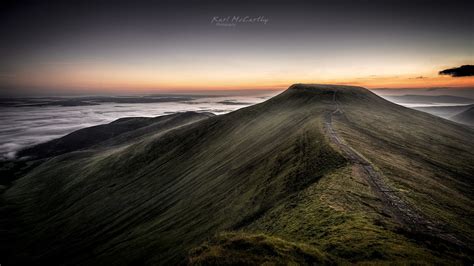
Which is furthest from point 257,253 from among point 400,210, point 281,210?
point 400,210

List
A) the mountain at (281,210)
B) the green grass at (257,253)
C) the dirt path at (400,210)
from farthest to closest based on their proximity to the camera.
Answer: the dirt path at (400,210)
the mountain at (281,210)
the green grass at (257,253)

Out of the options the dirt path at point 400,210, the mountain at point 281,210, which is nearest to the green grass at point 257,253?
the mountain at point 281,210

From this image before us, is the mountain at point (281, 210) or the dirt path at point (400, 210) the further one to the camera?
the dirt path at point (400, 210)

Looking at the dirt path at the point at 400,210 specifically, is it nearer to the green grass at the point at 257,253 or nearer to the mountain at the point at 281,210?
the mountain at the point at 281,210

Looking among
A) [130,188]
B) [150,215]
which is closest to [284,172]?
[150,215]

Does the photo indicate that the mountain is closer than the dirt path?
Yes

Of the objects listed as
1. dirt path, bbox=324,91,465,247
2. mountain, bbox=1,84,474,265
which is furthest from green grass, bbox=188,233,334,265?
dirt path, bbox=324,91,465,247

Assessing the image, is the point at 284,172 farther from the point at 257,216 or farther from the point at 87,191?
the point at 87,191

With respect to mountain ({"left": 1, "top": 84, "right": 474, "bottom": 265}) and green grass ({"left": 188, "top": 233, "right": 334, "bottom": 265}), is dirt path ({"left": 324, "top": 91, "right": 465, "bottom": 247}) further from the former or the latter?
green grass ({"left": 188, "top": 233, "right": 334, "bottom": 265})

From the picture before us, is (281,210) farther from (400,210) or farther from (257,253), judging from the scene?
(400,210)
